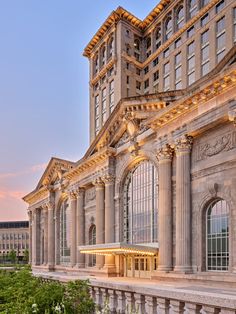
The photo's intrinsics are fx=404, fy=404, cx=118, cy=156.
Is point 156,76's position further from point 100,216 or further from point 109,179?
point 100,216

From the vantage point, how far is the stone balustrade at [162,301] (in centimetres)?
611

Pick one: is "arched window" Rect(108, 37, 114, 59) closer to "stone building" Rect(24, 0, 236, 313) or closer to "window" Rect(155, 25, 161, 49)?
"window" Rect(155, 25, 161, 49)

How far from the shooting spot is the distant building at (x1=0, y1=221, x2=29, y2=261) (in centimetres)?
14475

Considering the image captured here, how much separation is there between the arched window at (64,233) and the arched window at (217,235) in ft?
95.4

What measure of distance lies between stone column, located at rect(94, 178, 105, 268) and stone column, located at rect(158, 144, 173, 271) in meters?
11.6

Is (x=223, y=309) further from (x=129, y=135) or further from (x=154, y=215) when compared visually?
(x=129, y=135)

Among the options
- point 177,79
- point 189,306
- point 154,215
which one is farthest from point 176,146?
point 177,79

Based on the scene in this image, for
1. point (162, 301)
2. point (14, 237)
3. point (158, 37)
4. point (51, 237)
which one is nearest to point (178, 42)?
point (158, 37)

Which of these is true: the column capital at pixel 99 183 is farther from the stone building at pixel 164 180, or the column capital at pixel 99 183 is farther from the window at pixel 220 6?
the window at pixel 220 6

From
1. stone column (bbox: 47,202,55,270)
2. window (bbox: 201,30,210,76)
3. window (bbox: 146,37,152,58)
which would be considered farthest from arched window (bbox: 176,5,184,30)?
stone column (bbox: 47,202,55,270)

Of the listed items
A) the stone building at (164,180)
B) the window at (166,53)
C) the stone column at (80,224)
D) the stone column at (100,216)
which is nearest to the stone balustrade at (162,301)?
the stone building at (164,180)

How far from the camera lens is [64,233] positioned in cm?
5372

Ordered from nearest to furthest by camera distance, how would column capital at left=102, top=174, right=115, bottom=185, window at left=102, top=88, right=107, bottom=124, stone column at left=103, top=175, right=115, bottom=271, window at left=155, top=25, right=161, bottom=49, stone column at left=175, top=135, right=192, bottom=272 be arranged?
stone column at left=175, top=135, right=192, bottom=272 < stone column at left=103, top=175, right=115, bottom=271 < column capital at left=102, top=174, right=115, bottom=185 < window at left=155, top=25, right=161, bottom=49 < window at left=102, top=88, right=107, bottom=124

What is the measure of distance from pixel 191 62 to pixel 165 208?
126 ft
